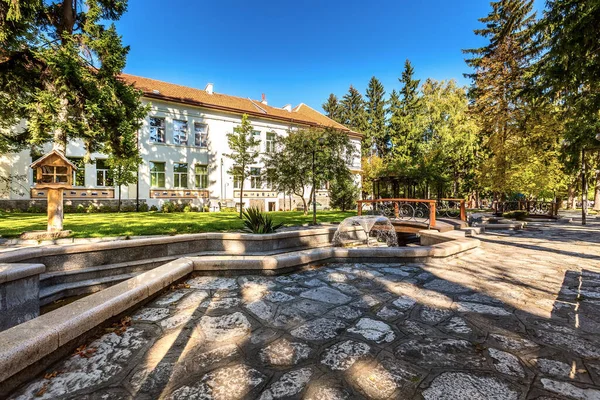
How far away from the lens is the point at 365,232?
930cm

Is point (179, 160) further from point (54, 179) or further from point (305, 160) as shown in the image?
point (54, 179)

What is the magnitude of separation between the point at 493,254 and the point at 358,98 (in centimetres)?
5004

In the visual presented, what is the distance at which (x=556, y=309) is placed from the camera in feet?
10.4

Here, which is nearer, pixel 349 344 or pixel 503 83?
pixel 349 344

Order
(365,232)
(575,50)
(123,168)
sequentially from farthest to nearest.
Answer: (123,168) < (365,232) < (575,50)

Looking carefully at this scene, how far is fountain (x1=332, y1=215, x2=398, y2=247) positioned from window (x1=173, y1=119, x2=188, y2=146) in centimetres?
1886

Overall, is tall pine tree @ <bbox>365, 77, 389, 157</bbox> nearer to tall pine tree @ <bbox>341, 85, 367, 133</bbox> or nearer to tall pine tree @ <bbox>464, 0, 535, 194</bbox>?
tall pine tree @ <bbox>341, 85, 367, 133</bbox>

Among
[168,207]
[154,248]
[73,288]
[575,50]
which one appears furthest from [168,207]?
[575,50]

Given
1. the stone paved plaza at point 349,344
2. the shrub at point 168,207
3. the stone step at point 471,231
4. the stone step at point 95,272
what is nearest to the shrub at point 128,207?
the shrub at point 168,207

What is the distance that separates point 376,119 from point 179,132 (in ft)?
109

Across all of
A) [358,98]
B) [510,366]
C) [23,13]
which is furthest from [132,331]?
[358,98]

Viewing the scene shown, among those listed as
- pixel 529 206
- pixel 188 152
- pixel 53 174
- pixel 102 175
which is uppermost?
pixel 188 152

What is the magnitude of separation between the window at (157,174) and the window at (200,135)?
3.63m

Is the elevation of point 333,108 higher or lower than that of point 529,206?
higher
